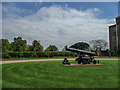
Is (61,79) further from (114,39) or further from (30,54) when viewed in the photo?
(114,39)

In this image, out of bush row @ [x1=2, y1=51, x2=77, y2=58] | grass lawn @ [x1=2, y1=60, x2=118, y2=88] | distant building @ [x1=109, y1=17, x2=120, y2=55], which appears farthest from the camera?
distant building @ [x1=109, y1=17, x2=120, y2=55]

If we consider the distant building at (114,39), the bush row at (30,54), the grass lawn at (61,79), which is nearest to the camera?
the grass lawn at (61,79)

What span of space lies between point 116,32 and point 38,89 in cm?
5100

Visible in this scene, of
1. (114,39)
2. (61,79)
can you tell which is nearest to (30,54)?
(61,79)

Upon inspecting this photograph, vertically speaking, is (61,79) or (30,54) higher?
(61,79)

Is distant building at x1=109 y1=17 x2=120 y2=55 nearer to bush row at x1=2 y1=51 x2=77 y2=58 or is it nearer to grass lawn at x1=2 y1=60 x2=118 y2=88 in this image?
bush row at x1=2 y1=51 x2=77 y2=58

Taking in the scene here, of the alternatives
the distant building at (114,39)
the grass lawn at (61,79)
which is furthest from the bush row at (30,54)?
the grass lawn at (61,79)

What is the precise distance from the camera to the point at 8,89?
5.24 metres

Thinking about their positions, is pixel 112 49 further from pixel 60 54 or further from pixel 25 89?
pixel 25 89

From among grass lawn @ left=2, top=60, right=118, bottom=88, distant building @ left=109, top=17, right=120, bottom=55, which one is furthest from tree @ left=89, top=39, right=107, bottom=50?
grass lawn @ left=2, top=60, right=118, bottom=88

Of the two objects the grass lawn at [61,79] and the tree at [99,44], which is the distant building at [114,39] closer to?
the tree at [99,44]

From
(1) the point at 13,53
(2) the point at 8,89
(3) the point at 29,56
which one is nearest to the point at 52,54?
(3) the point at 29,56

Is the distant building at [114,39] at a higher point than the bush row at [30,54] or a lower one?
higher

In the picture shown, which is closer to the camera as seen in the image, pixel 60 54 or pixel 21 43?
pixel 60 54
